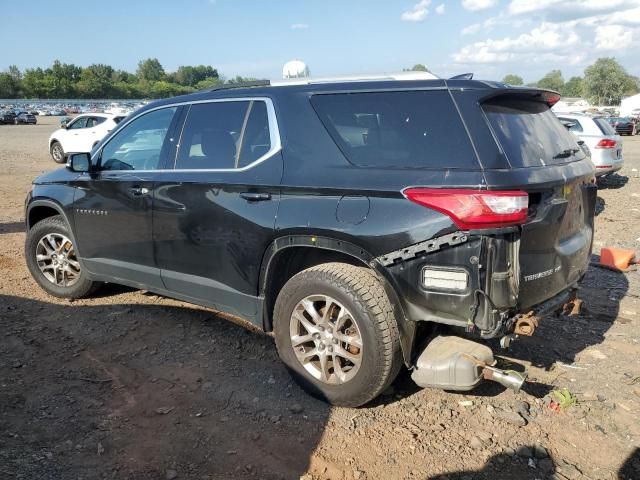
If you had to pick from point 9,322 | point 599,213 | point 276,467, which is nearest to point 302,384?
point 276,467

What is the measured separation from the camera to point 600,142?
491 inches

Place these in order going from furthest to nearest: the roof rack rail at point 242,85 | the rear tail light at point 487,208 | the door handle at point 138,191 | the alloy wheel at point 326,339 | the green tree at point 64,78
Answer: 1. the green tree at point 64,78
2. the door handle at point 138,191
3. the roof rack rail at point 242,85
4. the alloy wheel at point 326,339
5. the rear tail light at point 487,208

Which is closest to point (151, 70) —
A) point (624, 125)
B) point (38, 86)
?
point (38, 86)

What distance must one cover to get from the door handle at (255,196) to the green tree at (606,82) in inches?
4285

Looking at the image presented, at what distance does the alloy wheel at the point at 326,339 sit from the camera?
3.31m

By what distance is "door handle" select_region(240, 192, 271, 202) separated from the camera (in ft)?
11.6

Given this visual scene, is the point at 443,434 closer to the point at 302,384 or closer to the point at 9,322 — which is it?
the point at 302,384

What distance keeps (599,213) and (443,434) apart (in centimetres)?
834

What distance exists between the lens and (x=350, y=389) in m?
3.33

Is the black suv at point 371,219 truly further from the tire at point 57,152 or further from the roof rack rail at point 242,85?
the tire at point 57,152

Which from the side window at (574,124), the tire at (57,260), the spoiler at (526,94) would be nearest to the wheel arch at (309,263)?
the spoiler at (526,94)

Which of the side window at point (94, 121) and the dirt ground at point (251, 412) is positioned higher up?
the side window at point (94, 121)

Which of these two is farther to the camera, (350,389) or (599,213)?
(599,213)

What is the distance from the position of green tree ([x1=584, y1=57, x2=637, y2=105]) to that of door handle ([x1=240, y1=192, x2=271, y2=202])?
10883 centimetres
